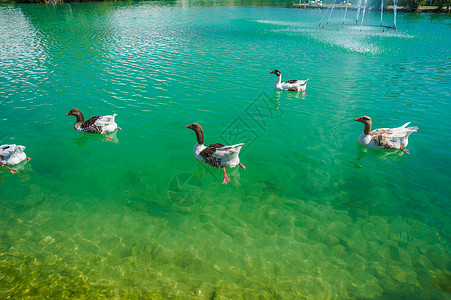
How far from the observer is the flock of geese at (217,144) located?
32.8ft

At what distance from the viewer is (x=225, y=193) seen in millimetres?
9414

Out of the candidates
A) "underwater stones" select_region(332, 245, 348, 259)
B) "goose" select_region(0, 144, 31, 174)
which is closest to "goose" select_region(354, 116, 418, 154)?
"underwater stones" select_region(332, 245, 348, 259)

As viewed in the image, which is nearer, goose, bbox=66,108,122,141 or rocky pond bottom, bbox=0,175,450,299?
rocky pond bottom, bbox=0,175,450,299

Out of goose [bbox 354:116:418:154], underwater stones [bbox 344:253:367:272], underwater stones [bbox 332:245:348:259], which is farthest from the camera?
goose [bbox 354:116:418:154]

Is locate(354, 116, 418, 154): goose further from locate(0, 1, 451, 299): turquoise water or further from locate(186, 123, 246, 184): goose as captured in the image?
locate(186, 123, 246, 184): goose

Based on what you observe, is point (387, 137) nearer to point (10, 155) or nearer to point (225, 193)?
point (225, 193)

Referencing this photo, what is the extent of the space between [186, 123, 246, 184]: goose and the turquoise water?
41 centimetres

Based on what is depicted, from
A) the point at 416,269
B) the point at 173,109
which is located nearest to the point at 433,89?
the point at 416,269

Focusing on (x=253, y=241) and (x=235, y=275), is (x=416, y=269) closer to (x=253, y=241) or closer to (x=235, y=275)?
(x=253, y=241)

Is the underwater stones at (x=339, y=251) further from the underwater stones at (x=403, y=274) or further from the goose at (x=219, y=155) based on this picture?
the goose at (x=219, y=155)

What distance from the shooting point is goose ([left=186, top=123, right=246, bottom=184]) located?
983cm

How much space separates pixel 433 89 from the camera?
61.4 ft

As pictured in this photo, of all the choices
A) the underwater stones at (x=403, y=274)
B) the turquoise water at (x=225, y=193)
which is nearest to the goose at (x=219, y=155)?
the turquoise water at (x=225, y=193)

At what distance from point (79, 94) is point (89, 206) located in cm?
1227
